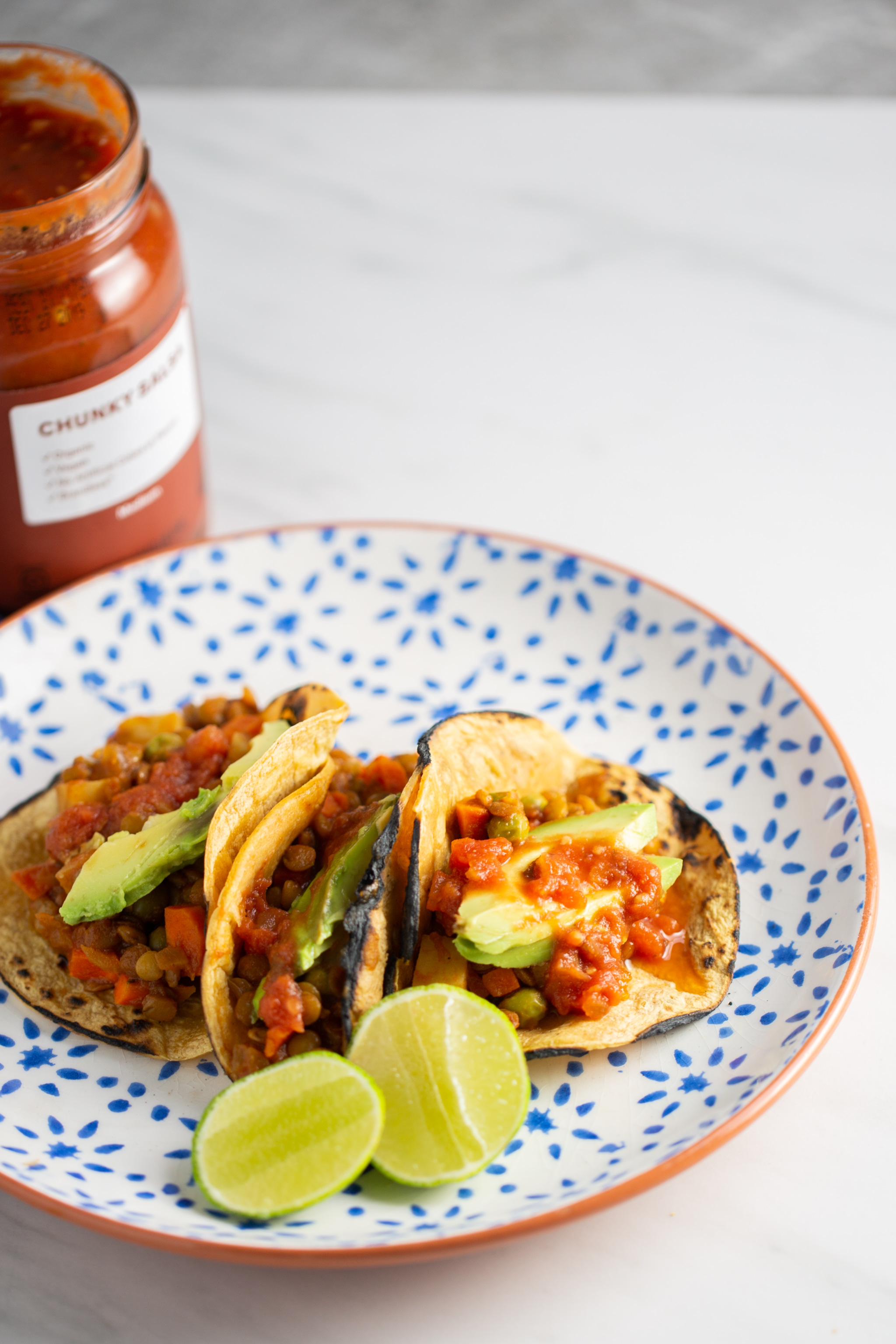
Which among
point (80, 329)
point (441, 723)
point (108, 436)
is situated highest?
point (80, 329)

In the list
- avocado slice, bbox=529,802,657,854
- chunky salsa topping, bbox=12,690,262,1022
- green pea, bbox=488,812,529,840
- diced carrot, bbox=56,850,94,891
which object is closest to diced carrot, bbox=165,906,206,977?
chunky salsa topping, bbox=12,690,262,1022

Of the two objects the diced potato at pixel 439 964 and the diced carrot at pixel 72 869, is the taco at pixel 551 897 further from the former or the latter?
the diced carrot at pixel 72 869

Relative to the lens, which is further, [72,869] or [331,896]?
[72,869]

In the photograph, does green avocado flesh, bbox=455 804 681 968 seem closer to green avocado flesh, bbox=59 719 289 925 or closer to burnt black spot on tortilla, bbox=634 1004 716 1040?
burnt black spot on tortilla, bbox=634 1004 716 1040

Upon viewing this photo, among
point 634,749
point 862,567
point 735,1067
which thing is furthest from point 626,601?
point 735,1067

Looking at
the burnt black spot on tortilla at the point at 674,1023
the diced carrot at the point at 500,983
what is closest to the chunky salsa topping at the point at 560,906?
the diced carrot at the point at 500,983

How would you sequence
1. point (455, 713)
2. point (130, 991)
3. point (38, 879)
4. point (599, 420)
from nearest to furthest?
point (130, 991) → point (38, 879) → point (455, 713) → point (599, 420)

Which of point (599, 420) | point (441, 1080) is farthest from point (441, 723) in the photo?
point (599, 420)

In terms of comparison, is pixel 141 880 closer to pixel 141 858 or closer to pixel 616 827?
pixel 141 858
